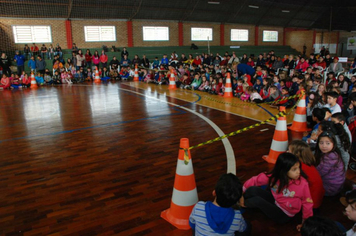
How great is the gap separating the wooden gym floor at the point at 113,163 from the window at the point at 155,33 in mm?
18046

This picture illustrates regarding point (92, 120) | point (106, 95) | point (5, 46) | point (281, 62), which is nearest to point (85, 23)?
point (5, 46)

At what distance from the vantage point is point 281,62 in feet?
45.9

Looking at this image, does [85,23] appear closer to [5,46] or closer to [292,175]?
[5,46]

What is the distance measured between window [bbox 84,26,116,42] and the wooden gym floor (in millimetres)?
15739

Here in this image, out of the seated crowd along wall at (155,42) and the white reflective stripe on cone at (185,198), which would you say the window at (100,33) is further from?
the white reflective stripe on cone at (185,198)

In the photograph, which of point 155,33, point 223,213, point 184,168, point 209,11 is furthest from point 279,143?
point 209,11

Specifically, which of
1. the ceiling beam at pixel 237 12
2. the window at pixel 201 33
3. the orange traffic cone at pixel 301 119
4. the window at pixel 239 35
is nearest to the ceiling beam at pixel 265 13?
the window at pixel 239 35

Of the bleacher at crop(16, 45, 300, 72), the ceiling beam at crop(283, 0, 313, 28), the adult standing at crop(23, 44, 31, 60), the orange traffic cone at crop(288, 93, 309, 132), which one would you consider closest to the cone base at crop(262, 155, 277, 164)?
the orange traffic cone at crop(288, 93, 309, 132)

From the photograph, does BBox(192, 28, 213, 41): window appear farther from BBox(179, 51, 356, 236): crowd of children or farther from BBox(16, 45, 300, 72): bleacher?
BBox(179, 51, 356, 236): crowd of children

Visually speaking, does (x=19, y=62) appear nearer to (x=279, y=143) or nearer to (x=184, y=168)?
(x=279, y=143)

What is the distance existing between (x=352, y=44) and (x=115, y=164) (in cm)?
2976

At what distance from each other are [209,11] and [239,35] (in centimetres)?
556

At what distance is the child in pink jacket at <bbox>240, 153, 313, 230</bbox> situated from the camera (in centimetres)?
274

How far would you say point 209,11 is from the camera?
26500 mm
